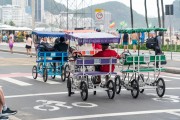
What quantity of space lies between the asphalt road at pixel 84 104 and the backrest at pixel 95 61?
107 centimetres

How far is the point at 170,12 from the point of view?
31.0m

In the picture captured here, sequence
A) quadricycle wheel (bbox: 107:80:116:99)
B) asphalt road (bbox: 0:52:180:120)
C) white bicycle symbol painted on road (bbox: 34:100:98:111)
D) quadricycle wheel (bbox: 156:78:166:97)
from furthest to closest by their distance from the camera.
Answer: quadricycle wheel (bbox: 156:78:166:97), quadricycle wheel (bbox: 107:80:116:99), white bicycle symbol painted on road (bbox: 34:100:98:111), asphalt road (bbox: 0:52:180:120)

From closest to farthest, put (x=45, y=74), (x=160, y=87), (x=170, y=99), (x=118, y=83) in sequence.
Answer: (x=170, y=99)
(x=160, y=87)
(x=118, y=83)
(x=45, y=74)

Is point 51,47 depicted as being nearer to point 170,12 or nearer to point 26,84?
point 26,84

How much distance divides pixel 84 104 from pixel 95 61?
1615mm

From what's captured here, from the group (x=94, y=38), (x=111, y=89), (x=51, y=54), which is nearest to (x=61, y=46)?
(x=51, y=54)

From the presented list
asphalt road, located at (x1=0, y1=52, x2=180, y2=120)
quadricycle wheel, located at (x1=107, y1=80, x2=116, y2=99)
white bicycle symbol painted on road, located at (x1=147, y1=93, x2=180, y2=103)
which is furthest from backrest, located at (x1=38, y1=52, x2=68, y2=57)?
white bicycle symbol painted on road, located at (x1=147, y1=93, x2=180, y2=103)

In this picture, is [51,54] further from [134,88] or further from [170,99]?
[170,99]

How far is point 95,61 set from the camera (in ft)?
48.1

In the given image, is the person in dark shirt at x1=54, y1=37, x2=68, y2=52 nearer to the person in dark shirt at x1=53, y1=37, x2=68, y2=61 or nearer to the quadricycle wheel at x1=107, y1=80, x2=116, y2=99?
the person in dark shirt at x1=53, y1=37, x2=68, y2=61

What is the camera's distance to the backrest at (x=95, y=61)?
14.5 metres

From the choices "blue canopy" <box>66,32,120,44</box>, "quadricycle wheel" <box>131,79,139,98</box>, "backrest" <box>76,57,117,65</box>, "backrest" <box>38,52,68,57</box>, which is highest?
"blue canopy" <box>66,32,120,44</box>

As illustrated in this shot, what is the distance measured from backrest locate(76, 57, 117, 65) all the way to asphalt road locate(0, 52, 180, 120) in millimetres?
1074

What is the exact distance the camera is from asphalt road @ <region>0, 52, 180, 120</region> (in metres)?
11.6
